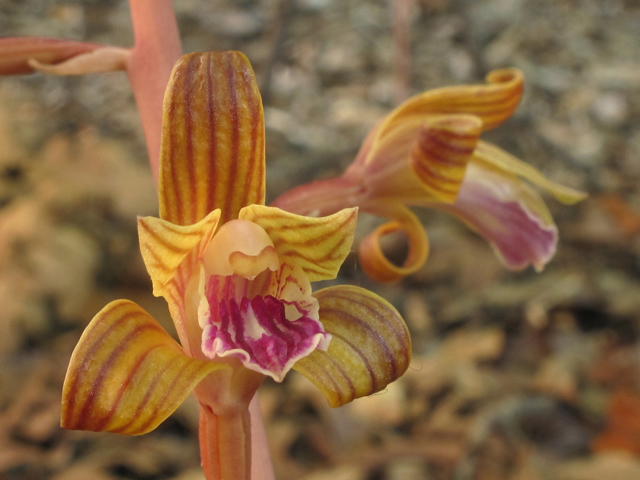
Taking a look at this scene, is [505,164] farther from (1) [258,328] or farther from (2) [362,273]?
(2) [362,273]

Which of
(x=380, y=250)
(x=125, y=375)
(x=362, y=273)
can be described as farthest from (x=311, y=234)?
(x=362, y=273)

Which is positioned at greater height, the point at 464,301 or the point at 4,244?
the point at 4,244

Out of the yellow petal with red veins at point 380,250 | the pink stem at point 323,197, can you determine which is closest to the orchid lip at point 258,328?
the pink stem at point 323,197

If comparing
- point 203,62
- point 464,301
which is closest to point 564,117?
point 464,301

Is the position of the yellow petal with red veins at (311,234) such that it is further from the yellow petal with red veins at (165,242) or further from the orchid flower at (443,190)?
the orchid flower at (443,190)

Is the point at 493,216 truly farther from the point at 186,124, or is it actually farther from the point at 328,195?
the point at 186,124

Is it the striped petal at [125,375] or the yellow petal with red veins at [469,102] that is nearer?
the striped petal at [125,375]

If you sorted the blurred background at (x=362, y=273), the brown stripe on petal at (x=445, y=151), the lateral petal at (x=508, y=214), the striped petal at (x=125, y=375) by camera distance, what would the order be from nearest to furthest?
1. the striped petal at (x=125, y=375)
2. the brown stripe on petal at (x=445, y=151)
3. the lateral petal at (x=508, y=214)
4. the blurred background at (x=362, y=273)
